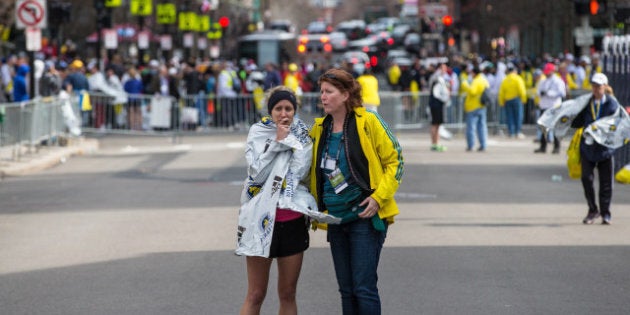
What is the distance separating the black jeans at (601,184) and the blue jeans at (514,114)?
15.1 m

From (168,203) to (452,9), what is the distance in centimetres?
10815

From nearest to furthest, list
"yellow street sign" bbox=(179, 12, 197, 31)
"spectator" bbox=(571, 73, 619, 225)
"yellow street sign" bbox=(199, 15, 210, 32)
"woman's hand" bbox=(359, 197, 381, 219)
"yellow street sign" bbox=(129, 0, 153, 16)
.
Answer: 1. "woman's hand" bbox=(359, 197, 381, 219)
2. "spectator" bbox=(571, 73, 619, 225)
3. "yellow street sign" bbox=(129, 0, 153, 16)
4. "yellow street sign" bbox=(179, 12, 197, 31)
5. "yellow street sign" bbox=(199, 15, 210, 32)

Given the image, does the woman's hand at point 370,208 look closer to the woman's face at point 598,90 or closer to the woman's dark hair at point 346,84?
the woman's dark hair at point 346,84

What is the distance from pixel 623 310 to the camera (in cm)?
973

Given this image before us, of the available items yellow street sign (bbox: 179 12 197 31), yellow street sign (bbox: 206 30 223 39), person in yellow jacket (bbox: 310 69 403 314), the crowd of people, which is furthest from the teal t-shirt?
yellow street sign (bbox: 206 30 223 39)

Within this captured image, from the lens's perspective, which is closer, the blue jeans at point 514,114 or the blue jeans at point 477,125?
the blue jeans at point 477,125

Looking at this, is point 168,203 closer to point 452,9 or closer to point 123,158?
point 123,158

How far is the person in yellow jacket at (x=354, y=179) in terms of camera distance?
7.50 metres

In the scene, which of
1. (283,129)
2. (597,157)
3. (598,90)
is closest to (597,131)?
(597,157)

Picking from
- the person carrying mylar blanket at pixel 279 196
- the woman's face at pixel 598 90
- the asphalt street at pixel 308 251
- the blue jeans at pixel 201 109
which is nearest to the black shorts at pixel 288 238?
the person carrying mylar blanket at pixel 279 196

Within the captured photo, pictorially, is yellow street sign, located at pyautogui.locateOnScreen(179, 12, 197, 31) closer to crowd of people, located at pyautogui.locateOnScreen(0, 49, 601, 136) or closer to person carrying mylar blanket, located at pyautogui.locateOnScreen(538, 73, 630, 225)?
crowd of people, located at pyautogui.locateOnScreen(0, 49, 601, 136)

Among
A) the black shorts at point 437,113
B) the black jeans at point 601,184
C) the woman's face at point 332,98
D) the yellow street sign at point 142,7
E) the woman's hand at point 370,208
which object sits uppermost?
the yellow street sign at point 142,7

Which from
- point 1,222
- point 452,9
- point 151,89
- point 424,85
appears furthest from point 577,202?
point 452,9

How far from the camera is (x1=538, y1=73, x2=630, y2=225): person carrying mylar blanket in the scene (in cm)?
1475
